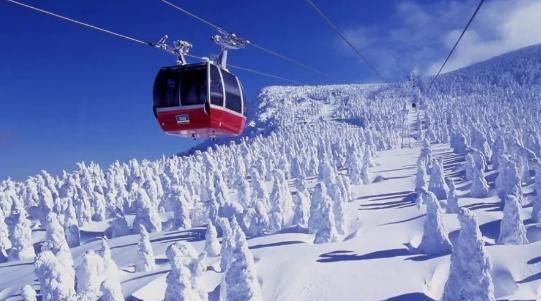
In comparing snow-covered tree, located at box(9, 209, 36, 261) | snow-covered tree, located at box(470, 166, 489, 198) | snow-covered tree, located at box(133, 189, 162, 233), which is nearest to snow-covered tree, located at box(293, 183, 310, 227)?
snow-covered tree, located at box(470, 166, 489, 198)

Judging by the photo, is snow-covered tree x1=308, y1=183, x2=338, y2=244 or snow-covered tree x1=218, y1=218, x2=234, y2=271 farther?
snow-covered tree x1=308, y1=183, x2=338, y2=244

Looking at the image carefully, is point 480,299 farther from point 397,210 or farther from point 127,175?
point 127,175

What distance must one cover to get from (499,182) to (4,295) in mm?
64310

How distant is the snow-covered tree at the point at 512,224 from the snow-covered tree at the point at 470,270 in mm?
17435

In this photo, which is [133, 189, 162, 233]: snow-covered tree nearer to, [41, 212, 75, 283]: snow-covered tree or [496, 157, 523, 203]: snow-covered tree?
[41, 212, 75, 283]: snow-covered tree

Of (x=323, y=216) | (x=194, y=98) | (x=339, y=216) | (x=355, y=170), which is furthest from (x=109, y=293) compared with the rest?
(x=355, y=170)

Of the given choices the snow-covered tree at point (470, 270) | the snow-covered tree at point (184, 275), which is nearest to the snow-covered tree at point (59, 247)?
the snow-covered tree at point (184, 275)

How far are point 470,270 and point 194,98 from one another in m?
22.4

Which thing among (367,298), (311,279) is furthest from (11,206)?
(367,298)

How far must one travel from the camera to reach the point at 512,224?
44969mm

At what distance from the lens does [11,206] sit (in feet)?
326

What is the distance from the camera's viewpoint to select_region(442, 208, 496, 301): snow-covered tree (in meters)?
28.7

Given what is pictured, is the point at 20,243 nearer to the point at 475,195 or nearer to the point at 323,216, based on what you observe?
the point at 323,216

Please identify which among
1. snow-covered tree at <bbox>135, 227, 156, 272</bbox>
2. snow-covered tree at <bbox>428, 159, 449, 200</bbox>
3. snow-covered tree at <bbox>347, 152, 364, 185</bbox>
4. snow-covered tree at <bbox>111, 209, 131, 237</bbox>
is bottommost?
snow-covered tree at <bbox>135, 227, 156, 272</bbox>
